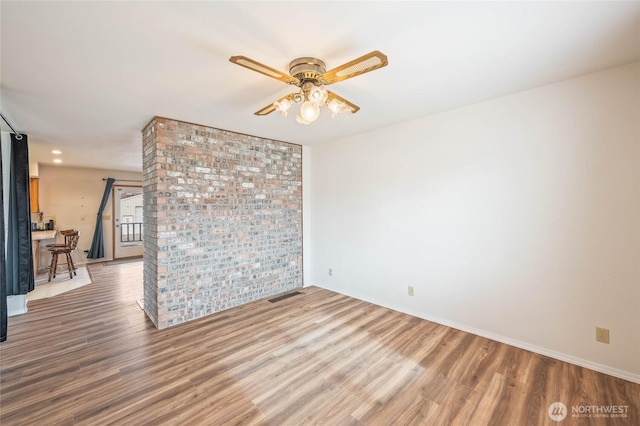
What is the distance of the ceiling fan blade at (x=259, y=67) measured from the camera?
1.39m

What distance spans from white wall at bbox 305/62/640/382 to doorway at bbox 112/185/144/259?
678 centimetres

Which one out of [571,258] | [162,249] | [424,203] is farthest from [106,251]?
[571,258]

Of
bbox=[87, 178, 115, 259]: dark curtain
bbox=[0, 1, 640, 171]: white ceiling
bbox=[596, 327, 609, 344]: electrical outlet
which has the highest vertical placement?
bbox=[0, 1, 640, 171]: white ceiling

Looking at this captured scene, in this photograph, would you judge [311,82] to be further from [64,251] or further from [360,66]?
[64,251]

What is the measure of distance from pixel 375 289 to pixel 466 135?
2.23m

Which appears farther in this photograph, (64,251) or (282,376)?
(64,251)

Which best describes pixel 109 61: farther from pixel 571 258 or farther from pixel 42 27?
pixel 571 258

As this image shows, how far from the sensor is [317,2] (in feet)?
4.47

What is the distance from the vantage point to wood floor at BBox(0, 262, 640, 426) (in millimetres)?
1745

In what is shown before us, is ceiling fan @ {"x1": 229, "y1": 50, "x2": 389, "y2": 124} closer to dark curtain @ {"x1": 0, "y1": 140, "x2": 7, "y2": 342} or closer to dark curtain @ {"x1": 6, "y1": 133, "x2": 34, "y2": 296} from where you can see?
dark curtain @ {"x1": 0, "y1": 140, "x2": 7, "y2": 342}

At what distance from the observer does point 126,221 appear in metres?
7.30

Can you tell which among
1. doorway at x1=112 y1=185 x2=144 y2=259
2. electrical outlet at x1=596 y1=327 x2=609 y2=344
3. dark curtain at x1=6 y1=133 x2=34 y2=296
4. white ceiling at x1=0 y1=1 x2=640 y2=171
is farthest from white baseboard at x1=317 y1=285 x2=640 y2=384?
doorway at x1=112 y1=185 x2=144 y2=259

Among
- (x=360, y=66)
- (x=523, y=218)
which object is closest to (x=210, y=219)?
(x=360, y=66)

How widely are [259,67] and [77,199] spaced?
24.3ft
